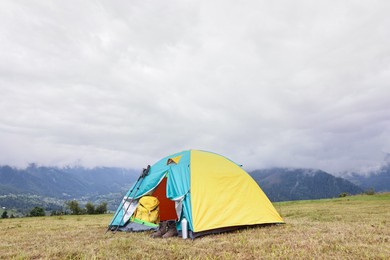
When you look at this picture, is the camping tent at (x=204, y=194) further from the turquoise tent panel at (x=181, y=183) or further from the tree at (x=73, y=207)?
the tree at (x=73, y=207)

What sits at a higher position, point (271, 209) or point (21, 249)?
point (271, 209)

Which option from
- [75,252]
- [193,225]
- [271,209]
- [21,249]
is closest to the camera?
[75,252]

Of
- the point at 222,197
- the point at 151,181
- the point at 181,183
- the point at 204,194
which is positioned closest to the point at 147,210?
the point at 151,181

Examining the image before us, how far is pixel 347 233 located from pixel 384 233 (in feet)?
3.75

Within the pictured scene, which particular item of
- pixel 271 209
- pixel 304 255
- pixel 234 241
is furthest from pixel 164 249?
pixel 271 209

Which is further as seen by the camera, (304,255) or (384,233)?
(384,233)

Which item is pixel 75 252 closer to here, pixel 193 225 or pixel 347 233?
pixel 193 225

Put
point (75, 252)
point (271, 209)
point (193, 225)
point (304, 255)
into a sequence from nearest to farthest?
point (304, 255) < point (75, 252) < point (193, 225) < point (271, 209)

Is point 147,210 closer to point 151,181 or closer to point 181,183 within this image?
point 151,181

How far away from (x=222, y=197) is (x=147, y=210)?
3.21 meters

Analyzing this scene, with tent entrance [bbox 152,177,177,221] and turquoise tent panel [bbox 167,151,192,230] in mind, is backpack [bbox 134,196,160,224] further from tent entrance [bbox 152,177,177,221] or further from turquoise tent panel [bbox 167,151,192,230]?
tent entrance [bbox 152,177,177,221]

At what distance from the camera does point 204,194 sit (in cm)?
1082

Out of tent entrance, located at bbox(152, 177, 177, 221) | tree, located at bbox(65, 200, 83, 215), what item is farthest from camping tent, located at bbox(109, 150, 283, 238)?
tree, located at bbox(65, 200, 83, 215)

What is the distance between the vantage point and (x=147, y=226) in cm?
1163
